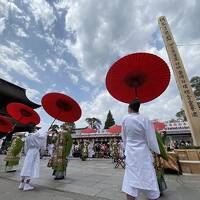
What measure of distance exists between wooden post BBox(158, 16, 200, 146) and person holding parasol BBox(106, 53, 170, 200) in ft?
22.3

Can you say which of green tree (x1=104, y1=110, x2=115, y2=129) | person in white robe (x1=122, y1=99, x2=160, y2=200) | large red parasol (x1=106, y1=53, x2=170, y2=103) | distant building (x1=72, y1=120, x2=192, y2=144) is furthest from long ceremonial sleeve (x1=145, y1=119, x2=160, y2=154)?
green tree (x1=104, y1=110, x2=115, y2=129)

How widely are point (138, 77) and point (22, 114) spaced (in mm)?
4117

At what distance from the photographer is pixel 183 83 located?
9.61 meters

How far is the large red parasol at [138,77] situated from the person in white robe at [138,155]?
0.64 m

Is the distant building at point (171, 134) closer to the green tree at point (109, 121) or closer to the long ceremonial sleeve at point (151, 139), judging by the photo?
the long ceremonial sleeve at point (151, 139)

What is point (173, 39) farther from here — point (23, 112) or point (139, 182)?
point (139, 182)

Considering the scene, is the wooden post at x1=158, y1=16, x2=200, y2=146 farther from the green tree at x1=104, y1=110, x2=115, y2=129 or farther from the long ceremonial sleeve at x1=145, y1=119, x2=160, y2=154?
the green tree at x1=104, y1=110, x2=115, y2=129

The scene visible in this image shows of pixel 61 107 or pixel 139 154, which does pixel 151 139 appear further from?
pixel 61 107

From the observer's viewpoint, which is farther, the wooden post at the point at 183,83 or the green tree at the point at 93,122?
the green tree at the point at 93,122

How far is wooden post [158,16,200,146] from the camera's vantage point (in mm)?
8773

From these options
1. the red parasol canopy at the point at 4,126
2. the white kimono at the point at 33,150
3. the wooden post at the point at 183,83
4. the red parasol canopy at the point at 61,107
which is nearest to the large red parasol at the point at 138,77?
the red parasol canopy at the point at 61,107

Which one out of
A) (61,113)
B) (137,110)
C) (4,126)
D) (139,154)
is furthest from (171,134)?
(139,154)

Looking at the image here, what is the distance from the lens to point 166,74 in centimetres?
303

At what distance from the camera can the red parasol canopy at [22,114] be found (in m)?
5.50
